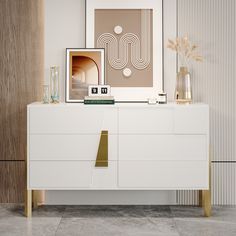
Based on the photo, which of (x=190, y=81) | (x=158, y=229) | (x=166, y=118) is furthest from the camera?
(x=190, y=81)

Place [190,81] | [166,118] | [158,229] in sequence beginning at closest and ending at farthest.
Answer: [158,229]
[166,118]
[190,81]

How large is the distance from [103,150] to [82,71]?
0.78 m

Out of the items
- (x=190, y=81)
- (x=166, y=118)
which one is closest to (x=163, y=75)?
(x=190, y=81)

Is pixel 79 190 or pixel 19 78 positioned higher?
pixel 19 78

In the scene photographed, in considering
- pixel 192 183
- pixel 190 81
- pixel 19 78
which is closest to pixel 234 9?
pixel 190 81

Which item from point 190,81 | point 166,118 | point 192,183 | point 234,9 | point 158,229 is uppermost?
point 234,9

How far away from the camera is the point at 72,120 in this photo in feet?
14.4

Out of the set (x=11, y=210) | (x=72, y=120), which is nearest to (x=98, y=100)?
(x=72, y=120)

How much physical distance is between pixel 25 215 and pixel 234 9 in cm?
236

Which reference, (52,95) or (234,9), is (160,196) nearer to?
(52,95)

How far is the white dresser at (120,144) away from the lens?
4379 mm

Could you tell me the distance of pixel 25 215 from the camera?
444 centimetres

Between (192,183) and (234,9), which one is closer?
(192,183)

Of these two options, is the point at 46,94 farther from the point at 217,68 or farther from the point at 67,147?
the point at 217,68
